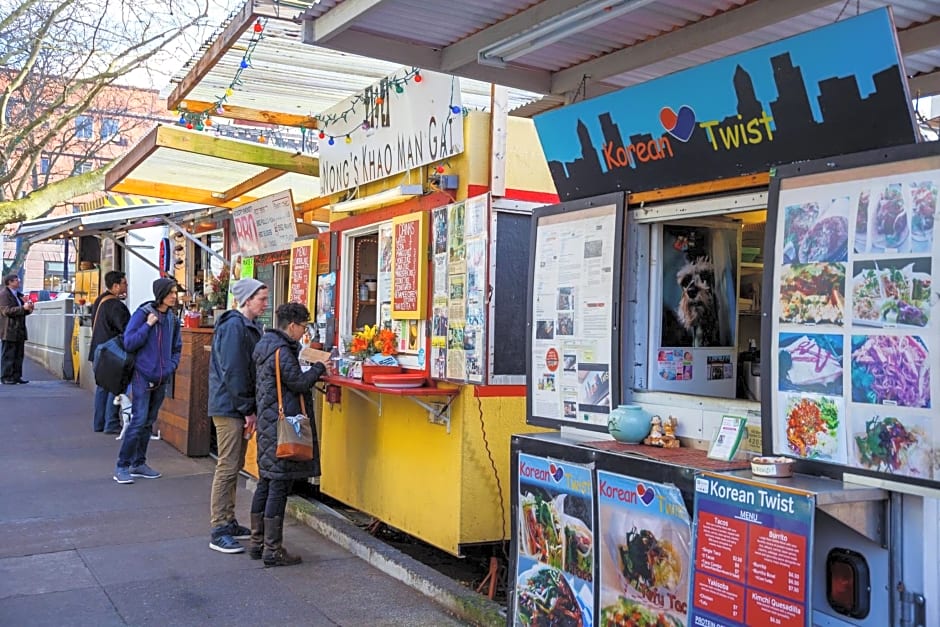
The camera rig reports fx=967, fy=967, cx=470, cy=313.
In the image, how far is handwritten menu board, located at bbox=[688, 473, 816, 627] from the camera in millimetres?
3072

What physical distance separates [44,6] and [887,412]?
57.7 ft

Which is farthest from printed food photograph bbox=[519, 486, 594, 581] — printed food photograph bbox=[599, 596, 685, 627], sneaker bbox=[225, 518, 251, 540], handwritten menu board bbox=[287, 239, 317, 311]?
handwritten menu board bbox=[287, 239, 317, 311]

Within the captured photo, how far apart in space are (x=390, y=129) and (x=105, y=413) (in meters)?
6.64

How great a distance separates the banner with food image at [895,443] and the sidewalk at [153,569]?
2.85m

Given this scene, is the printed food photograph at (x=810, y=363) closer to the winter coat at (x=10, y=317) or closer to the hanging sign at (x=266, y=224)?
the hanging sign at (x=266, y=224)

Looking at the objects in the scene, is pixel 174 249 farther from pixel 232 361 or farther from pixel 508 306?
pixel 508 306

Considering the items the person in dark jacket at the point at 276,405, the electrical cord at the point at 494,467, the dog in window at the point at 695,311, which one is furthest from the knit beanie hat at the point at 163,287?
the dog in window at the point at 695,311

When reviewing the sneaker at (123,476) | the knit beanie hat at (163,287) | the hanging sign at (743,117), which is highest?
the hanging sign at (743,117)

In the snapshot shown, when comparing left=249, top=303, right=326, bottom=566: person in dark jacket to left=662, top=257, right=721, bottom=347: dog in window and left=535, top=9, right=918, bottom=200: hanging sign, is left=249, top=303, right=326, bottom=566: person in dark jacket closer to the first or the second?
left=535, top=9, right=918, bottom=200: hanging sign

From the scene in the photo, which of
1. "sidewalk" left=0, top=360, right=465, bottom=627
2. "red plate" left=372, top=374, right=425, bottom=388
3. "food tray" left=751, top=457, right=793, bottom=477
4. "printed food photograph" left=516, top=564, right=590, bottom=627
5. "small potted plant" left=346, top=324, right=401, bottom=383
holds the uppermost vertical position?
"small potted plant" left=346, top=324, right=401, bottom=383

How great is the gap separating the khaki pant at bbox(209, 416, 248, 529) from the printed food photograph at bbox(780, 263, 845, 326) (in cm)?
428

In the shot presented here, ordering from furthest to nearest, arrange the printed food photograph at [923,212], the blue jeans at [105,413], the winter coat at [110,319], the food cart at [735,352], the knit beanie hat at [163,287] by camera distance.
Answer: the blue jeans at [105,413], the winter coat at [110,319], the knit beanie hat at [163,287], the food cart at [735,352], the printed food photograph at [923,212]

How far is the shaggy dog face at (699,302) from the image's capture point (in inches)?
185

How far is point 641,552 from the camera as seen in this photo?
149 inches
